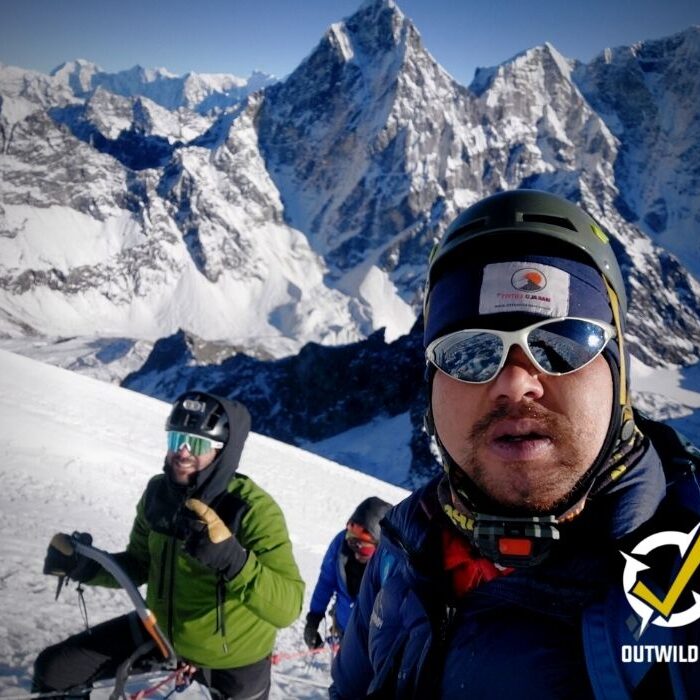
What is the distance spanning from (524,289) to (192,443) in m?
3.48

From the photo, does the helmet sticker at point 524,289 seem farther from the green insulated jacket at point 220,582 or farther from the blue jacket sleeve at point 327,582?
the blue jacket sleeve at point 327,582

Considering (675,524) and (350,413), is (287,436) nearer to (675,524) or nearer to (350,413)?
(350,413)

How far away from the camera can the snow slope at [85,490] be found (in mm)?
6430

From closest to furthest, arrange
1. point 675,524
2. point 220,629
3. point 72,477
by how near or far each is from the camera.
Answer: point 675,524, point 220,629, point 72,477

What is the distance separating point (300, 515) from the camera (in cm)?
1582

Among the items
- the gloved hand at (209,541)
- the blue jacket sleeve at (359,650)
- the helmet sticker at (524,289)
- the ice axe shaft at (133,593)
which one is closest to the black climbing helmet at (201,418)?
the gloved hand at (209,541)

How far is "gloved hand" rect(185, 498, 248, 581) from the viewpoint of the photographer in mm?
3551

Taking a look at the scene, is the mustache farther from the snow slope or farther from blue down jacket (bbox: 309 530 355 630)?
blue down jacket (bbox: 309 530 355 630)

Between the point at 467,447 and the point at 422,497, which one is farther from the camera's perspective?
the point at 422,497

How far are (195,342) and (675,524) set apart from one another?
13744 centimetres

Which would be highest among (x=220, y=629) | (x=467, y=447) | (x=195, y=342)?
(x=195, y=342)

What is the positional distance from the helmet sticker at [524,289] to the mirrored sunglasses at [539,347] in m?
0.07

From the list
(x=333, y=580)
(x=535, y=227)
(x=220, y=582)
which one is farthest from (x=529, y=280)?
(x=333, y=580)

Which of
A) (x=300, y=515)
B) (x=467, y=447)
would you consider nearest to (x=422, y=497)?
(x=467, y=447)
